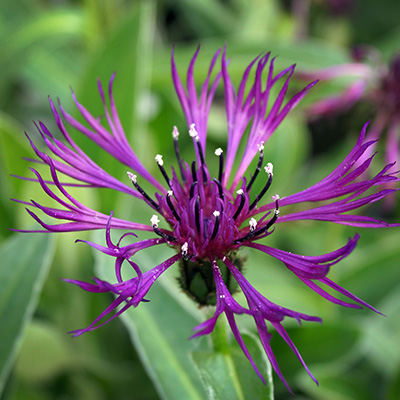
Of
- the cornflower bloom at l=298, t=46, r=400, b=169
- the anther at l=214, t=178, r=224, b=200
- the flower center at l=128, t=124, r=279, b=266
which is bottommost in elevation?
the flower center at l=128, t=124, r=279, b=266

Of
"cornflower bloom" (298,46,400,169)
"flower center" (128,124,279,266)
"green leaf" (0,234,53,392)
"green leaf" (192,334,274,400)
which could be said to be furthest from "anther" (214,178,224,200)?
"cornflower bloom" (298,46,400,169)

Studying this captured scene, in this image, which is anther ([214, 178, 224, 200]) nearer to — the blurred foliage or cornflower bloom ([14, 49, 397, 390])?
cornflower bloom ([14, 49, 397, 390])

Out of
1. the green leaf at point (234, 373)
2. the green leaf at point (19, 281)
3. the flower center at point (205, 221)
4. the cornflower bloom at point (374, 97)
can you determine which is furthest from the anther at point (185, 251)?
the cornflower bloom at point (374, 97)

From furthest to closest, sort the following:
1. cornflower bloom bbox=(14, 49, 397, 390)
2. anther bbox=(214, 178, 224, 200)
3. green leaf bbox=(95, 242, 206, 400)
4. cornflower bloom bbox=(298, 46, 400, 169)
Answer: cornflower bloom bbox=(298, 46, 400, 169)
green leaf bbox=(95, 242, 206, 400)
anther bbox=(214, 178, 224, 200)
cornflower bloom bbox=(14, 49, 397, 390)

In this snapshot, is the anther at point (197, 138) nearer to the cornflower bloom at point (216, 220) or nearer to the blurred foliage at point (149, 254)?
the cornflower bloom at point (216, 220)

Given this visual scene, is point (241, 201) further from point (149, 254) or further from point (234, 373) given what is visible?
point (149, 254)

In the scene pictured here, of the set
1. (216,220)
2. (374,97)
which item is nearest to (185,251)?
(216,220)
